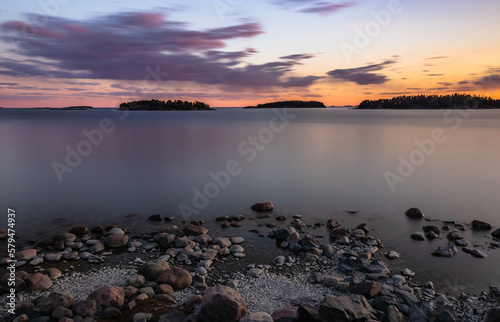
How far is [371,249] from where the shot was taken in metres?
11.9

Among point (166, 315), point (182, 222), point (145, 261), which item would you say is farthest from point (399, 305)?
point (182, 222)

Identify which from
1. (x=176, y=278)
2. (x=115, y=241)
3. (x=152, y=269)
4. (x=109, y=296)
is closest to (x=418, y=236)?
(x=176, y=278)

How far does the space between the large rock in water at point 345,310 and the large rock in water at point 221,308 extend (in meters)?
2.03

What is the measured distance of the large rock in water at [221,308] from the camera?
762 centimetres

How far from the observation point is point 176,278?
949cm

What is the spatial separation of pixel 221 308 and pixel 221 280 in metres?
2.25

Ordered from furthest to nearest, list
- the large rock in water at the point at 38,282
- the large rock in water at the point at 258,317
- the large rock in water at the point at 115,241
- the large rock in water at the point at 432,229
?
the large rock in water at the point at 432,229, the large rock in water at the point at 115,241, the large rock in water at the point at 38,282, the large rock in water at the point at 258,317

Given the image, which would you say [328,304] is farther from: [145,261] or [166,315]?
[145,261]

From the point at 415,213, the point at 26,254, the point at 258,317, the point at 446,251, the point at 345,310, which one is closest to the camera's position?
the point at 258,317

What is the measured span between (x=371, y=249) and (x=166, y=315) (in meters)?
7.84

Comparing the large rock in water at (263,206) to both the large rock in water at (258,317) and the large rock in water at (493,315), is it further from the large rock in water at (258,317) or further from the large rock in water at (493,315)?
the large rock in water at (493,315)

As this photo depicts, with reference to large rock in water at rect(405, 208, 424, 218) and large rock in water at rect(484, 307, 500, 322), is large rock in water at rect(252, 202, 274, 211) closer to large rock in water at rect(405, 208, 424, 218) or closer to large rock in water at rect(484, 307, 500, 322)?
large rock in water at rect(405, 208, 424, 218)

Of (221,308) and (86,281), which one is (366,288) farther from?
(86,281)

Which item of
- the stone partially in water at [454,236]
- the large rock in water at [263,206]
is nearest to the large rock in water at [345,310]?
the stone partially in water at [454,236]
